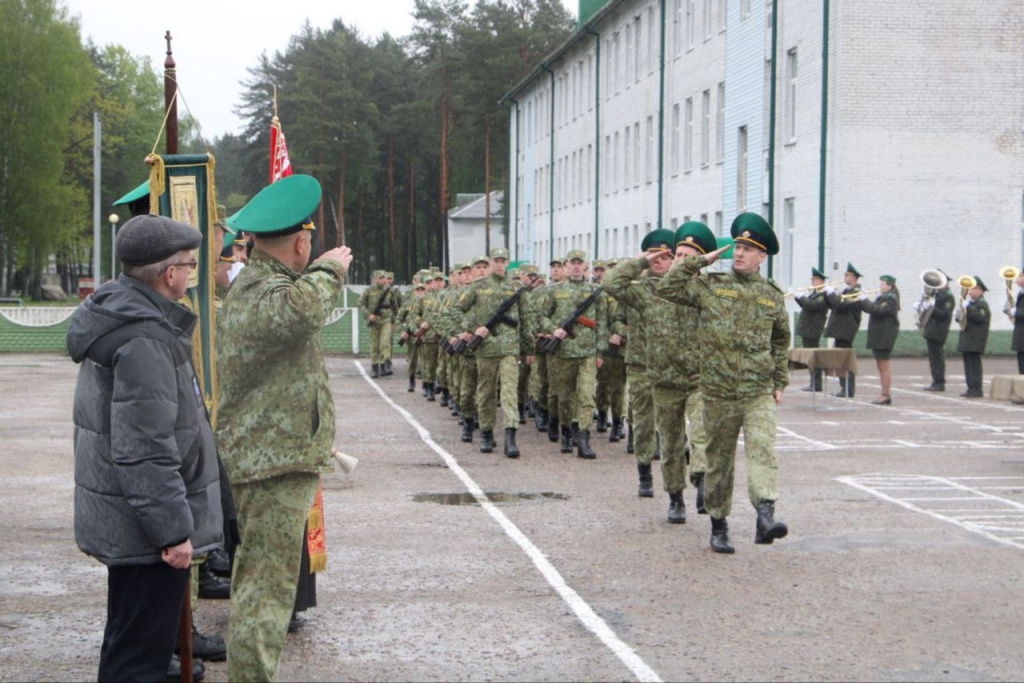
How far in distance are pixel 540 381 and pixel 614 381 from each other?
1.46m

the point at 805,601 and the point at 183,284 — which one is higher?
the point at 183,284

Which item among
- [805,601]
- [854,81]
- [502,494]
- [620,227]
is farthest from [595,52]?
[805,601]

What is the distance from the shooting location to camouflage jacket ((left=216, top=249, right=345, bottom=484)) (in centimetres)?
541

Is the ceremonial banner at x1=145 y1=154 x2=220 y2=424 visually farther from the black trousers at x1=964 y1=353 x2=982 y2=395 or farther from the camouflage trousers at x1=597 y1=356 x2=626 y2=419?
the black trousers at x1=964 y1=353 x2=982 y2=395

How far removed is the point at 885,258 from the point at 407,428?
16739 mm

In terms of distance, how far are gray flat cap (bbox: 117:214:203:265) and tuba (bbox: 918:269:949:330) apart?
2039 centimetres

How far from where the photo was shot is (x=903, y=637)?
7090 mm

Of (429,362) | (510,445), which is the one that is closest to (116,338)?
→ (510,445)

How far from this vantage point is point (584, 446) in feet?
49.1

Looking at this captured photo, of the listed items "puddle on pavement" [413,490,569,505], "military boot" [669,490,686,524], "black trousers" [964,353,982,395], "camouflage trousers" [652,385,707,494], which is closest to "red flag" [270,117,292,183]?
"camouflage trousers" [652,385,707,494]

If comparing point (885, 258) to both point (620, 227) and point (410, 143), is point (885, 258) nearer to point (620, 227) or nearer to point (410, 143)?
point (620, 227)

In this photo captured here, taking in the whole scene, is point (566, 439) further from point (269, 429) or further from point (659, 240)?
point (269, 429)

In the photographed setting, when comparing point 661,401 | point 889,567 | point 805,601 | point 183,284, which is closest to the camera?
point 183,284

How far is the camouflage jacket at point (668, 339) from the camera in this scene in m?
10.6
